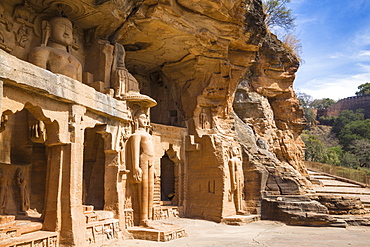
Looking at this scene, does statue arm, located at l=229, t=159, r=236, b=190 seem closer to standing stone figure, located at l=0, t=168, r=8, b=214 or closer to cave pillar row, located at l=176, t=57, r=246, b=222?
cave pillar row, located at l=176, t=57, r=246, b=222

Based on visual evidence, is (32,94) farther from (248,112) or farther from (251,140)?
(248,112)

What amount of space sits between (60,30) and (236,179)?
28.5 ft

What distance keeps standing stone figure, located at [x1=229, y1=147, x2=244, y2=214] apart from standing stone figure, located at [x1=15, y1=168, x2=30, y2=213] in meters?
7.86

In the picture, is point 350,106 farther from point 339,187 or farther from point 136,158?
point 136,158

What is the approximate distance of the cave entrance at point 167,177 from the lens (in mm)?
15570

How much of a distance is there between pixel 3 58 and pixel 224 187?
9551 mm

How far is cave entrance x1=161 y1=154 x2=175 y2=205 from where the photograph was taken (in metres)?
15.6

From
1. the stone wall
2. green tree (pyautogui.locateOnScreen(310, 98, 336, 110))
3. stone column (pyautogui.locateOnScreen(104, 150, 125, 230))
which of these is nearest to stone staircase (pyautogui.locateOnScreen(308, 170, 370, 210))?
stone column (pyautogui.locateOnScreen(104, 150, 125, 230))

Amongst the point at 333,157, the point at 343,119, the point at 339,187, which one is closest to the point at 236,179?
the point at 339,187

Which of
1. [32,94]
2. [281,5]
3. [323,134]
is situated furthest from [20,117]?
[323,134]

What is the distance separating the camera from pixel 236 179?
14.7 metres

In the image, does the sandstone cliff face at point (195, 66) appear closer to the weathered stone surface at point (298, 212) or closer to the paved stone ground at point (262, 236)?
the weathered stone surface at point (298, 212)

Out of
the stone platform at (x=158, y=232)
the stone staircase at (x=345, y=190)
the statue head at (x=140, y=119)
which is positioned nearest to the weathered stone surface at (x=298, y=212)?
the stone staircase at (x=345, y=190)

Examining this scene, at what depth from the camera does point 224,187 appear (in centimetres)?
1402
